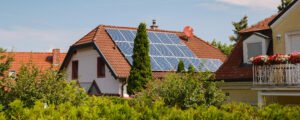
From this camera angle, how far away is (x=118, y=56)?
26.7 metres

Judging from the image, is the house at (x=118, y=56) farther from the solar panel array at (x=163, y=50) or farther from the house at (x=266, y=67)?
the house at (x=266, y=67)

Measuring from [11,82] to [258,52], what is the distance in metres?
13.2

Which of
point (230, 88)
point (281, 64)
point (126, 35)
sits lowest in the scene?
point (230, 88)

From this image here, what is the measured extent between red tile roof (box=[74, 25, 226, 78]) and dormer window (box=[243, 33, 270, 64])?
7.97 metres

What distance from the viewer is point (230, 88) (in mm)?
19906

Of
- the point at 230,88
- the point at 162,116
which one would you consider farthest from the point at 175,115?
the point at 230,88

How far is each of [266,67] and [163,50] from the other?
42.7 ft

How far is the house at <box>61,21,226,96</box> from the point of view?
1022 inches

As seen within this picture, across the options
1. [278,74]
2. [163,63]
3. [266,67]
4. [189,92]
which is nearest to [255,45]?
[266,67]

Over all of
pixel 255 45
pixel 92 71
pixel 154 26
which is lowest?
pixel 92 71

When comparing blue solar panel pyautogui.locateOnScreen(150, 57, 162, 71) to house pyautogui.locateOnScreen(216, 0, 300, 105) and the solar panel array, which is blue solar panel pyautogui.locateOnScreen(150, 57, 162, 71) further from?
house pyautogui.locateOnScreen(216, 0, 300, 105)

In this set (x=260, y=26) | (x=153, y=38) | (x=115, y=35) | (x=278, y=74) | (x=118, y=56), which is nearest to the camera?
(x=278, y=74)

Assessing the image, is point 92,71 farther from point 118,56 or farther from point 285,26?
point 285,26

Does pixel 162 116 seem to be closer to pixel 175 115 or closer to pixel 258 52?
pixel 175 115
